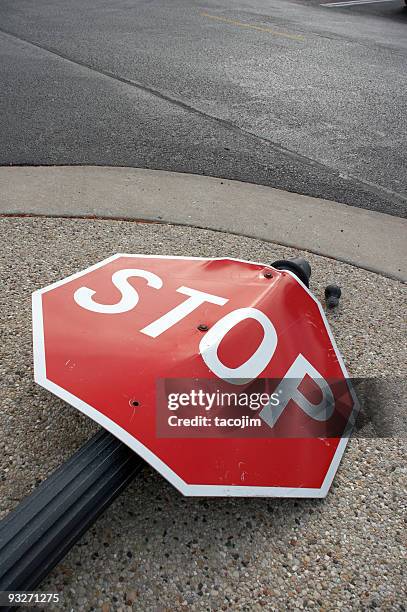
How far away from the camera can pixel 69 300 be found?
2.76 m

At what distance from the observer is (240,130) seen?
19.6 ft

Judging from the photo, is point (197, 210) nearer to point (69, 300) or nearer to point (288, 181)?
point (288, 181)

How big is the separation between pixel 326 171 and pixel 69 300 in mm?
3138

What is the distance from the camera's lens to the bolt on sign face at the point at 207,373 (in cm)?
222

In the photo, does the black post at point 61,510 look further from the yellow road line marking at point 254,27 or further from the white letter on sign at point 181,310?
the yellow road line marking at point 254,27

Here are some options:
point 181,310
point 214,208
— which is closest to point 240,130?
point 214,208

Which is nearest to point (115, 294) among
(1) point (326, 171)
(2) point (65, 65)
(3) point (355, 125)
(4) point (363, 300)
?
(4) point (363, 300)

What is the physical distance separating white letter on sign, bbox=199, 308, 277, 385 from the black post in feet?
1.52

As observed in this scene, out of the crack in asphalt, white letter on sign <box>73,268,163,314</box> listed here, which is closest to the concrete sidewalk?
white letter on sign <box>73,268,163,314</box>

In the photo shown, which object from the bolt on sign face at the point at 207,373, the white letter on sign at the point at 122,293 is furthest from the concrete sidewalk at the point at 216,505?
the white letter on sign at the point at 122,293

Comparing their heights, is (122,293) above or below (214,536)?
above

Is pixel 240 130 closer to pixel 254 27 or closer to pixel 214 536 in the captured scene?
pixel 214 536

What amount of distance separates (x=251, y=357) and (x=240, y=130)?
3908 mm

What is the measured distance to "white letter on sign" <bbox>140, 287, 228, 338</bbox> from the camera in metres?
2.55
